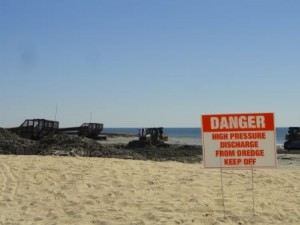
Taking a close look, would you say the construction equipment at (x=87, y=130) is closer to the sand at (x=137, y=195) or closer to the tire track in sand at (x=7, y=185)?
the sand at (x=137, y=195)

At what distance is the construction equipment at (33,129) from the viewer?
1444 inches

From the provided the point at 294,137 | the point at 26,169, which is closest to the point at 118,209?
the point at 26,169

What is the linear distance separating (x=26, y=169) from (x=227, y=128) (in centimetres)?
698

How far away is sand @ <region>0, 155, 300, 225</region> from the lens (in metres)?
8.48

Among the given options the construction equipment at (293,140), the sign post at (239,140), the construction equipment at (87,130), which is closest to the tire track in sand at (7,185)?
the sign post at (239,140)

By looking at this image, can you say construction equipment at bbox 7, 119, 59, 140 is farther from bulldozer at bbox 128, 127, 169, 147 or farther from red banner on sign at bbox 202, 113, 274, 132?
red banner on sign at bbox 202, 113, 274, 132

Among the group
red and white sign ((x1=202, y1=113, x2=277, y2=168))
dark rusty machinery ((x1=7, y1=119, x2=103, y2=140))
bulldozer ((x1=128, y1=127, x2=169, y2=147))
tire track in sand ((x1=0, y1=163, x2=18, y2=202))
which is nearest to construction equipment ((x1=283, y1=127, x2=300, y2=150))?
bulldozer ((x1=128, y1=127, x2=169, y2=147))

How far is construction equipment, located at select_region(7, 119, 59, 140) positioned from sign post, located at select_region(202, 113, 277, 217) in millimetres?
29861

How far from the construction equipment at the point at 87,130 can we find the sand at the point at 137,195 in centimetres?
3430

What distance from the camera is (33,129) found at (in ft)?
121

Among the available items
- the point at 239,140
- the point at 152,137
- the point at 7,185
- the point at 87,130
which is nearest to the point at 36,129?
the point at 152,137

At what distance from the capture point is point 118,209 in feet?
29.7

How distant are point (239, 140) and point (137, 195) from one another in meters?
2.95

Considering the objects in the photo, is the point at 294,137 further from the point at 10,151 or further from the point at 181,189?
the point at 181,189
